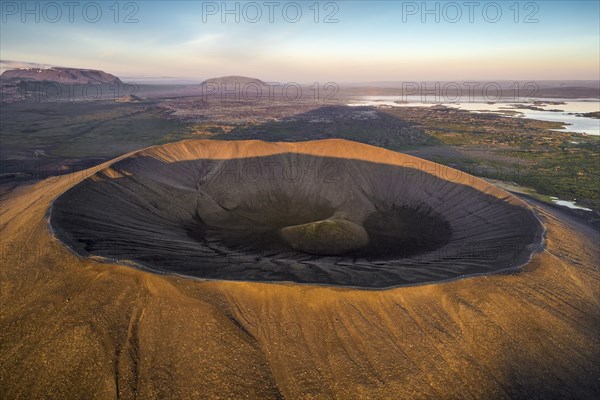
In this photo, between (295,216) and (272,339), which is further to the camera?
(295,216)

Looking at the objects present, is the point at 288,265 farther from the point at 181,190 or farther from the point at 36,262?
the point at 181,190

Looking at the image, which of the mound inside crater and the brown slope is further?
the mound inside crater

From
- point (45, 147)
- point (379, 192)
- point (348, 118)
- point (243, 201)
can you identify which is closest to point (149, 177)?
point (243, 201)

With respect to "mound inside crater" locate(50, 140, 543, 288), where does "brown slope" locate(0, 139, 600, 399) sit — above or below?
below

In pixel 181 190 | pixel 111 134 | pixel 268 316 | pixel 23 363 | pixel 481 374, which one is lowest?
pixel 481 374

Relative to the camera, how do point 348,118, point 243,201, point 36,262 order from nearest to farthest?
point 36,262
point 243,201
point 348,118

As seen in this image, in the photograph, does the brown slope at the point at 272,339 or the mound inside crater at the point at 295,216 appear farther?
the mound inside crater at the point at 295,216

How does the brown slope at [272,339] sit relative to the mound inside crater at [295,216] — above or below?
below

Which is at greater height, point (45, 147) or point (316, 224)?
point (45, 147)
